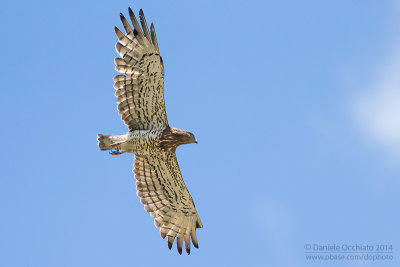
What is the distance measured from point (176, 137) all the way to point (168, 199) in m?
1.77

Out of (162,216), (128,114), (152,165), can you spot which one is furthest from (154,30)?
(162,216)

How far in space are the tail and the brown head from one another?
91 cm

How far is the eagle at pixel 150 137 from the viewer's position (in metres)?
14.3

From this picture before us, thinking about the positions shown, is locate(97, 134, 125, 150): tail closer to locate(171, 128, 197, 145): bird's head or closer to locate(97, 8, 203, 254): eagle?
locate(97, 8, 203, 254): eagle

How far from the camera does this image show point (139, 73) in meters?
14.3

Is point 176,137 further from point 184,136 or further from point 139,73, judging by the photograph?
point 139,73

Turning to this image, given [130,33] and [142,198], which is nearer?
[130,33]

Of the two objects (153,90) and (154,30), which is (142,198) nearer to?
(153,90)

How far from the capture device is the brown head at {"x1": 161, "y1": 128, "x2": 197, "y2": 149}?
14476 millimetres

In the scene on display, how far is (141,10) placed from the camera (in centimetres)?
1420

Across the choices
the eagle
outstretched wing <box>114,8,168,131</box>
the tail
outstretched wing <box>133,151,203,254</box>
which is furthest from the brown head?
the tail

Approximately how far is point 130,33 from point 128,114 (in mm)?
1662

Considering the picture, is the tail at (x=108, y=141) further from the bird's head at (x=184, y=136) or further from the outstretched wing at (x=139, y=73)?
the bird's head at (x=184, y=136)

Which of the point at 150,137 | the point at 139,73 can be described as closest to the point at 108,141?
the point at 150,137
